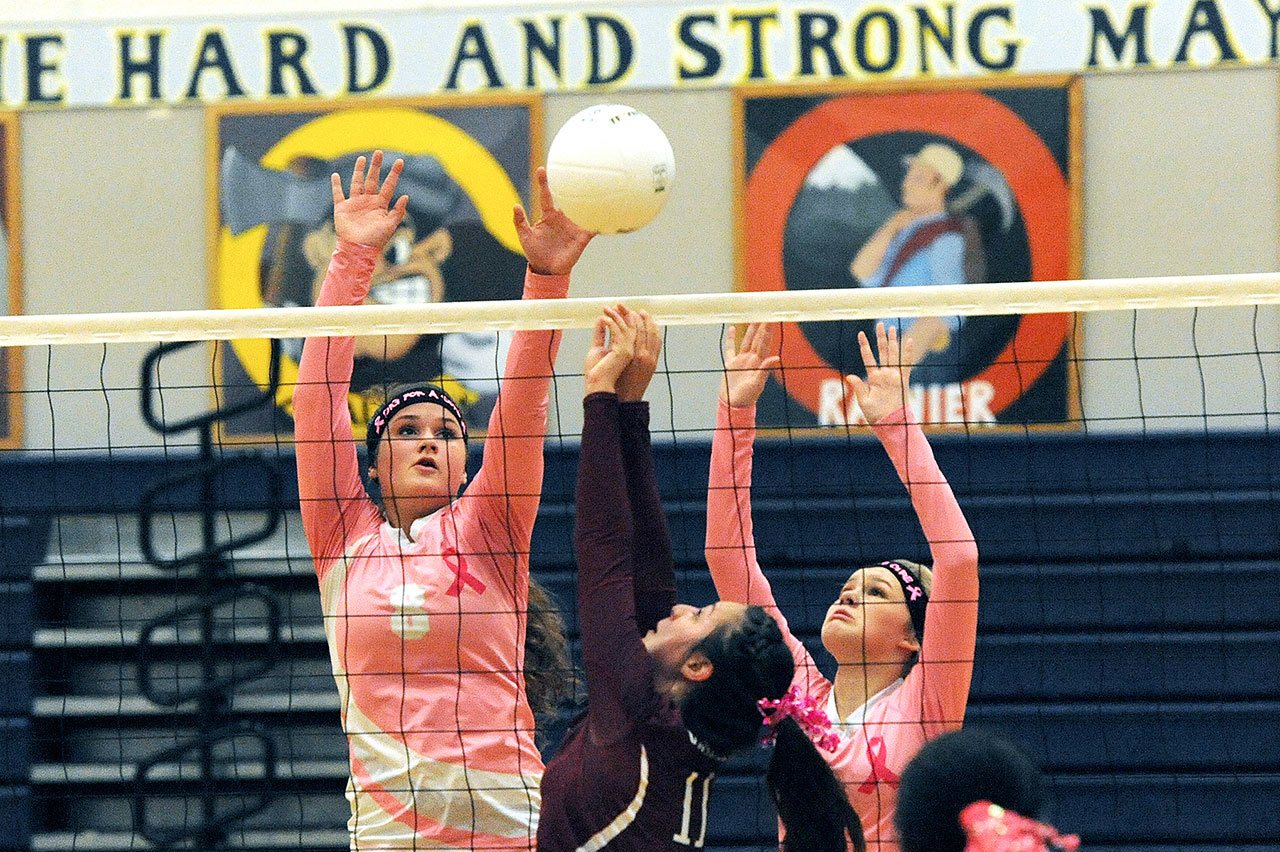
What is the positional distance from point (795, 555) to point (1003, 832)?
3.95m

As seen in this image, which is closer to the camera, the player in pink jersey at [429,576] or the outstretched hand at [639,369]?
the outstretched hand at [639,369]

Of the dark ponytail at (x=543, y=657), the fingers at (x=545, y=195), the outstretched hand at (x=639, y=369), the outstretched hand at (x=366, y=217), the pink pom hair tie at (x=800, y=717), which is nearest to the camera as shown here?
the pink pom hair tie at (x=800, y=717)

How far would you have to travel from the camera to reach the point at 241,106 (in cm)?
648

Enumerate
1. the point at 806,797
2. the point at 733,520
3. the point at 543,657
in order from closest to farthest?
the point at 806,797 → the point at 733,520 → the point at 543,657

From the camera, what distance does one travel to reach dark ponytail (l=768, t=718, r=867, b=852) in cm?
303

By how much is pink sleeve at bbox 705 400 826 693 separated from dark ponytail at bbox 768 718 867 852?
0.54 metres

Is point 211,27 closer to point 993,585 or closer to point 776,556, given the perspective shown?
point 776,556

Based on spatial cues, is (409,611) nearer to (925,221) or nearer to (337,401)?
(337,401)

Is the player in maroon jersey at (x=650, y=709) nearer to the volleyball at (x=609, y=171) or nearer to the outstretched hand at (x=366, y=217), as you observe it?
the volleyball at (x=609, y=171)

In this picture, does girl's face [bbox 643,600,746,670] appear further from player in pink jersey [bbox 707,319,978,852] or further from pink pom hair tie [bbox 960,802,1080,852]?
pink pom hair tie [bbox 960,802,1080,852]

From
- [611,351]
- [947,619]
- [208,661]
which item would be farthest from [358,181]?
[208,661]

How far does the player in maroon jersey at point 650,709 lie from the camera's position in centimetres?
294

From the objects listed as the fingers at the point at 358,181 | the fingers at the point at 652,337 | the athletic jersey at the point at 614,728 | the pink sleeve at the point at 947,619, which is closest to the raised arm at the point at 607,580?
the athletic jersey at the point at 614,728

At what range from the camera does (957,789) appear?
221cm
